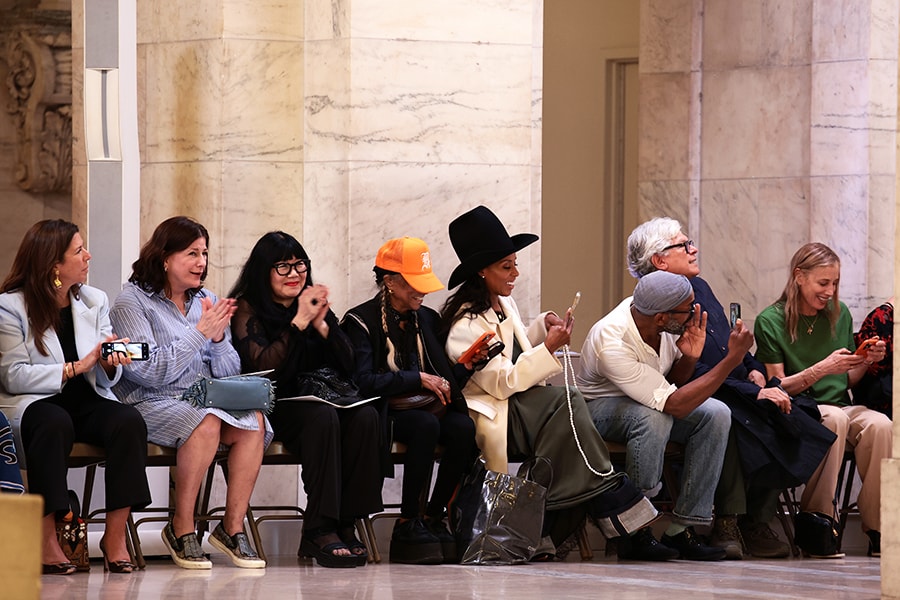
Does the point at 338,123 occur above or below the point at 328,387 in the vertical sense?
above

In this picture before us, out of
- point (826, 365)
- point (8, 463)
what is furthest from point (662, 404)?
point (8, 463)

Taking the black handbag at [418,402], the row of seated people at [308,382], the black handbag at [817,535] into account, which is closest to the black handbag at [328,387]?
the row of seated people at [308,382]

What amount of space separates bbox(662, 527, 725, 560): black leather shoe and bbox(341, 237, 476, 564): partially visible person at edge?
1050 millimetres

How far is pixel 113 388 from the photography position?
763 centimetres

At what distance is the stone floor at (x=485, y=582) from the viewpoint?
21.8 feet

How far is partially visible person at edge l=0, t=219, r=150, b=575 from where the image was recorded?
7.12 m

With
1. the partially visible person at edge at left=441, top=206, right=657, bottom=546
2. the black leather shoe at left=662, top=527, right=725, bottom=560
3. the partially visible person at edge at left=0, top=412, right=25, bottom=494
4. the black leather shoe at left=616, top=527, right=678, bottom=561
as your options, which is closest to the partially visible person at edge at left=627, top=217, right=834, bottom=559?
the black leather shoe at left=662, top=527, right=725, bottom=560

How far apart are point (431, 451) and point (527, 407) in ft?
1.69

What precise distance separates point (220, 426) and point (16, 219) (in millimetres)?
4707

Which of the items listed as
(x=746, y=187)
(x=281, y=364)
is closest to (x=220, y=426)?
(x=281, y=364)

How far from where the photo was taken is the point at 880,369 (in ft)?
29.5

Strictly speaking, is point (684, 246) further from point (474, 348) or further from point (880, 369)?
point (474, 348)

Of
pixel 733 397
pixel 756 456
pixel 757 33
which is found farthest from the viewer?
pixel 757 33

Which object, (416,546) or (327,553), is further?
(416,546)
